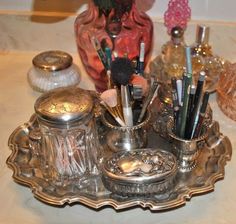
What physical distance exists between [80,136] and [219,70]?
1.03 feet

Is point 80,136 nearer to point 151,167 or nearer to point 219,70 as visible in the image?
point 151,167

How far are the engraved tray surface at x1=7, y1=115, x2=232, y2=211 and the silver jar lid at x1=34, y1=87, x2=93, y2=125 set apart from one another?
92 millimetres

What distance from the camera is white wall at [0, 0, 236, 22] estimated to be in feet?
2.70

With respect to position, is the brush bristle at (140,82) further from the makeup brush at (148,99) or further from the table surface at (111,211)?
the table surface at (111,211)

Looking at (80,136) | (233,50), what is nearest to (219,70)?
(233,50)

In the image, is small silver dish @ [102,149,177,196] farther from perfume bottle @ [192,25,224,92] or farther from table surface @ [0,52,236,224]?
perfume bottle @ [192,25,224,92]

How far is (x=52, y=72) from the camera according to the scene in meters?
0.78

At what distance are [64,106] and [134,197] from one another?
0.15 metres

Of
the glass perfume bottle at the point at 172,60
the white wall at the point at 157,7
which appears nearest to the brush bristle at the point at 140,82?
the glass perfume bottle at the point at 172,60

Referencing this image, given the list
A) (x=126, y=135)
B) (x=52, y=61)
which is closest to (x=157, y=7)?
(x=52, y=61)

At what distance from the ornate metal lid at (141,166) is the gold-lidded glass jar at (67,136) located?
0.04 metres

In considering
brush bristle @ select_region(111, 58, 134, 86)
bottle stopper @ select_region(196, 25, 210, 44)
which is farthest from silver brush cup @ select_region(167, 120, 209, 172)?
bottle stopper @ select_region(196, 25, 210, 44)

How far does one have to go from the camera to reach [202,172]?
0.61m

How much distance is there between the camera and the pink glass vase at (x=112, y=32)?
713 millimetres
